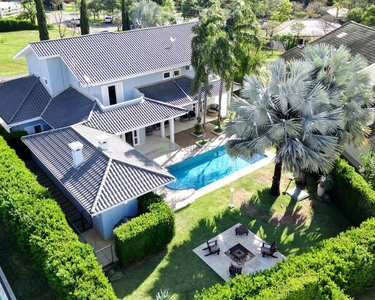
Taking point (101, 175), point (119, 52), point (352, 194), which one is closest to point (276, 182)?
point (352, 194)

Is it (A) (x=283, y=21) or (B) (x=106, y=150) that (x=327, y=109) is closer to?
(B) (x=106, y=150)

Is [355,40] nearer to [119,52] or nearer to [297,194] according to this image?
[297,194]

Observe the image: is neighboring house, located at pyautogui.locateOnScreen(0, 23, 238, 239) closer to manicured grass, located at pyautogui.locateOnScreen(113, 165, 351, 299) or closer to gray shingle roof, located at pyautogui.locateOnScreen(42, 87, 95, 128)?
gray shingle roof, located at pyautogui.locateOnScreen(42, 87, 95, 128)

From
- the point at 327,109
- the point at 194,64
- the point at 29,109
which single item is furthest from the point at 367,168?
the point at 29,109

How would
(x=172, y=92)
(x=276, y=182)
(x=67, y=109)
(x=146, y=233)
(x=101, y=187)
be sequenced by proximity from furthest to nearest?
(x=172, y=92) < (x=67, y=109) < (x=276, y=182) < (x=101, y=187) < (x=146, y=233)

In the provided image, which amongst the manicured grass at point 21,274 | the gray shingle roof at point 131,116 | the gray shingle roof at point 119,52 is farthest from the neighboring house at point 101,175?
the gray shingle roof at point 119,52

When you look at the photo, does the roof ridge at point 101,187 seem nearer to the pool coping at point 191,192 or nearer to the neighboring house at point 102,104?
the neighboring house at point 102,104

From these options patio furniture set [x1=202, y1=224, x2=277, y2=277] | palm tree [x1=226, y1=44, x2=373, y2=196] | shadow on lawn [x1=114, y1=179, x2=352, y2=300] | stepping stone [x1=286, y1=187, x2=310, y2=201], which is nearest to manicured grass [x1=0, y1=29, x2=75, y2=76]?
palm tree [x1=226, y1=44, x2=373, y2=196]
